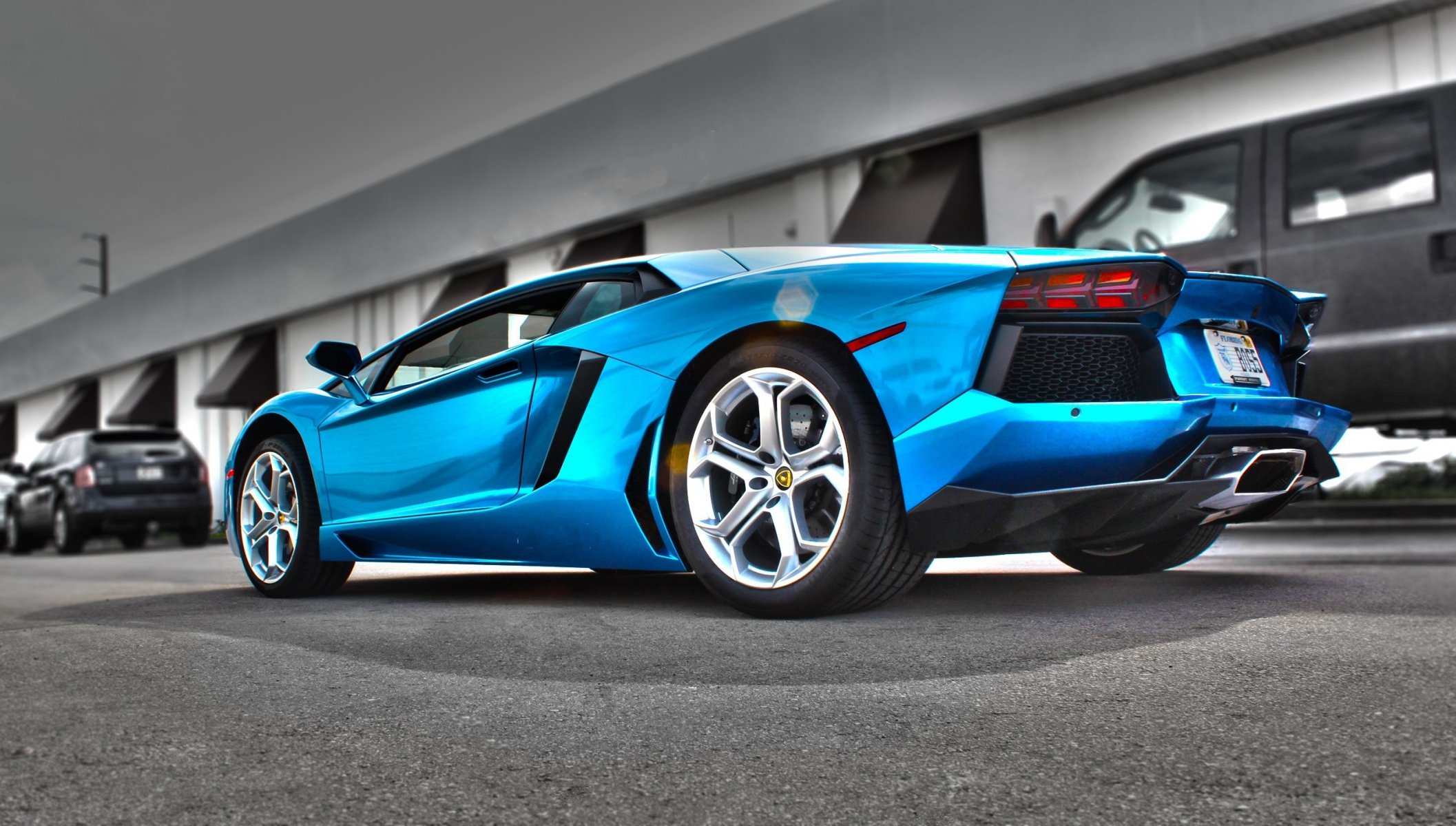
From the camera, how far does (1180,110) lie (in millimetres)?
9836

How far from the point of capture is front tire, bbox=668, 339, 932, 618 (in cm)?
277

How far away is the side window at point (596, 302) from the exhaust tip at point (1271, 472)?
70.3 inches

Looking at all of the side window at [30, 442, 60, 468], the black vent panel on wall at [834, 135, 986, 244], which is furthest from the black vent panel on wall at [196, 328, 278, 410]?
the black vent panel on wall at [834, 135, 986, 244]

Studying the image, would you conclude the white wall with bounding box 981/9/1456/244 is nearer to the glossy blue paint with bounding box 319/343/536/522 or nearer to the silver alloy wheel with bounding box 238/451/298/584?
the glossy blue paint with bounding box 319/343/536/522

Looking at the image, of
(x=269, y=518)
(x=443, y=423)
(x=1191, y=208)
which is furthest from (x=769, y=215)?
(x=443, y=423)

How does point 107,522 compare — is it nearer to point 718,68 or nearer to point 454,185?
point 454,185

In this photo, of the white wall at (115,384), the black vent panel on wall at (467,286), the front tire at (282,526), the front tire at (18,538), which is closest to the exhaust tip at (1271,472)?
the front tire at (282,526)

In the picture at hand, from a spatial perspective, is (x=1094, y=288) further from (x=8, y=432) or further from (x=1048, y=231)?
(x=8, y=432)

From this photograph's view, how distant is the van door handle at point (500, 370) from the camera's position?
3543 mm

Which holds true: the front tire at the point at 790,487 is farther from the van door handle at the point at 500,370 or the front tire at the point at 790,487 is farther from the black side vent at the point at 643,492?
the van door handle at the point at 500,370

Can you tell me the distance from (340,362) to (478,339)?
839mm

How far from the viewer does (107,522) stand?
13195 mm

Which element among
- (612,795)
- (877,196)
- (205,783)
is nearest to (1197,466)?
(612,795)

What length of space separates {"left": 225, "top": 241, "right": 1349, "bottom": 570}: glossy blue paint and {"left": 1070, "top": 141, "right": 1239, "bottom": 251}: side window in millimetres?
3173
